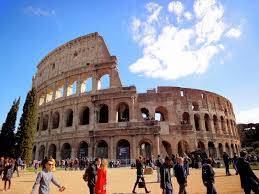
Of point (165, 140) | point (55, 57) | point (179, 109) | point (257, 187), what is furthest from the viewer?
point (55, 57)

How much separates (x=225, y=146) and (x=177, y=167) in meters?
31.5

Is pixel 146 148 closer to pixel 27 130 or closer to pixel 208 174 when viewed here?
pixel 27 130

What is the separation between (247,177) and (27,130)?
23.9m

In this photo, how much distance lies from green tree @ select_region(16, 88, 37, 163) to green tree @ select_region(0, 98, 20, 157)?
1.95 meters

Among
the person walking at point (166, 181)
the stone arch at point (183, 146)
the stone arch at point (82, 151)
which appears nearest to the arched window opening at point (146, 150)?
the stone arch at point (183, 146)

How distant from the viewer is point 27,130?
24.7 m

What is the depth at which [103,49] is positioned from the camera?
32906 millimetres

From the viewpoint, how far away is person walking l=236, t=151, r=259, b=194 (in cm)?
591

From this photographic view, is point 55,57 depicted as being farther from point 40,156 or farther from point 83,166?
point 83,166

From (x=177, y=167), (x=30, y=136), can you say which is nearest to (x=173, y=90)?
(x=30, y=136)

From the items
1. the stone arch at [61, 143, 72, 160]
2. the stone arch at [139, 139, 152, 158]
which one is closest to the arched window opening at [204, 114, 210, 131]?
the stone arch at [139, 139, 152, 158]

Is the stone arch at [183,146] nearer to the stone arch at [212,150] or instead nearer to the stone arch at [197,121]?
the stone arch at [212,150]

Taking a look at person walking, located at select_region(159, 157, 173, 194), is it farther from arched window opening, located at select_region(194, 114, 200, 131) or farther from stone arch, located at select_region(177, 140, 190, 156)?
arched window opening, located at select_region(194, 114, 200, 131)

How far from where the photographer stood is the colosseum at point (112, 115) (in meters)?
27.6
